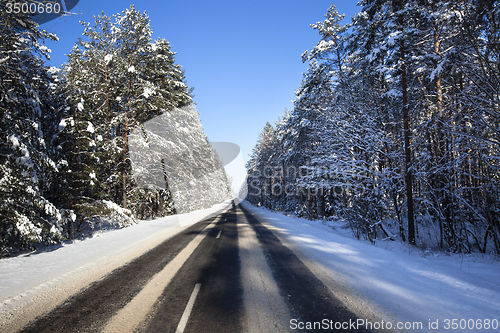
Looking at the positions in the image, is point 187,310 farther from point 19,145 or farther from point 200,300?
point 19,145

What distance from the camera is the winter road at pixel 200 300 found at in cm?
315

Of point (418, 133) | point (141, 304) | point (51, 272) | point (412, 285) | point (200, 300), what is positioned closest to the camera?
point (141, 304)

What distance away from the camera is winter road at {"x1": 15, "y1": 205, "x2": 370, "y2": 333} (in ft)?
10.3

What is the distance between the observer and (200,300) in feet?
12.6

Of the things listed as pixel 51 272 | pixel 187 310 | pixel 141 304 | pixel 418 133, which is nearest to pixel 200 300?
pixel 187 310

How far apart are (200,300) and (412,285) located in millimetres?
4442

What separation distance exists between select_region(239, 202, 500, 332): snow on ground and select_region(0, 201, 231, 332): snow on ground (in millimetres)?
5333

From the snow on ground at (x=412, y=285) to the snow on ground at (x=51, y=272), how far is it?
17.5 ft

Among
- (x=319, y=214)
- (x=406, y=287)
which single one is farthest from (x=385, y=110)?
(x=319, y=214)

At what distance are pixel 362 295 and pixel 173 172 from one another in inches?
726

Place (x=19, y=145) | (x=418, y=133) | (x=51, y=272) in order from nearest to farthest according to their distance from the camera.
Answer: (x=51, y=272) < (x=19, y=145) < (x=418, y=133)

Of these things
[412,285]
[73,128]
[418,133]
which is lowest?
[412,285]

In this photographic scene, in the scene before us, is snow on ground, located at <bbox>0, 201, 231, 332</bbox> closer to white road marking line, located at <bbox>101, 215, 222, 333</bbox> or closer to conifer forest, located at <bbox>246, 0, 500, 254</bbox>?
white road marking line, located at <bbox>101, 215, 222, 333</bbox>

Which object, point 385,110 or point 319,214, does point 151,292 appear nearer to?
point 385,110
